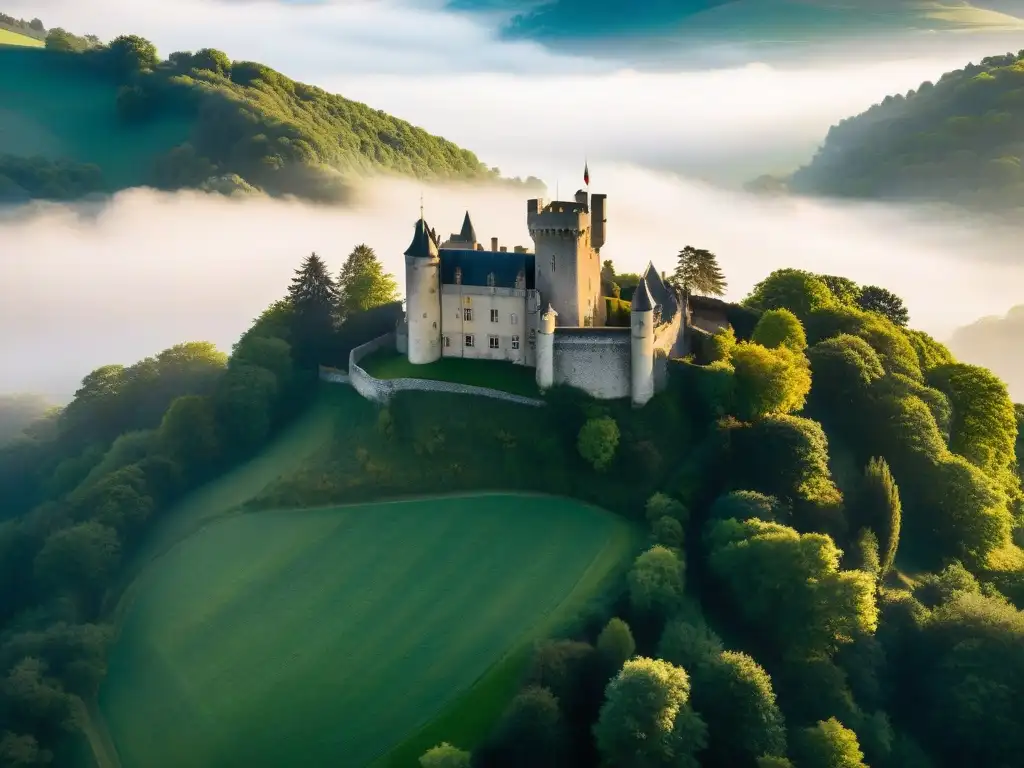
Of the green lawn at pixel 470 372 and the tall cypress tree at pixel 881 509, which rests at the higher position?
the green lawn at pixel 470 372

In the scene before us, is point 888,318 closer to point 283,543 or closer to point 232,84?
point 283,543

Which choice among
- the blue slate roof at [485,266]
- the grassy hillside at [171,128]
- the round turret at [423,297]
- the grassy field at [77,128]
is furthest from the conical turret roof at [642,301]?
the grassy field at [77,128]

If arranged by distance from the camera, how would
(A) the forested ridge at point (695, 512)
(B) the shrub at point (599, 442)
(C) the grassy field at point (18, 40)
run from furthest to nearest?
1. (C) the grassy field at point (18, 40)
2. (B) the shrub at point (599, 442)
3. (A) the forested ridge at point (695, 512)

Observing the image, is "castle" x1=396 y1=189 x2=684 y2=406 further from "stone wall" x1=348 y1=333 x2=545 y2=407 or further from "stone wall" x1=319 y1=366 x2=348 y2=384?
"stone wall" x1=319 y1=366 x2=348 y2=384

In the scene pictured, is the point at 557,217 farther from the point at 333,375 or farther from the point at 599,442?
the point at 333,375

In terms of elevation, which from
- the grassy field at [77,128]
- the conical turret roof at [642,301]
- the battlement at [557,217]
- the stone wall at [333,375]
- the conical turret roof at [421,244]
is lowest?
the stone wall at [333,375]

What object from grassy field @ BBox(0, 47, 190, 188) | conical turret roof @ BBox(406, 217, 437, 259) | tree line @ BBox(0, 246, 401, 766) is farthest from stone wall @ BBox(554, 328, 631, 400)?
grassy field @ BBox(0, 47, 190, 188)

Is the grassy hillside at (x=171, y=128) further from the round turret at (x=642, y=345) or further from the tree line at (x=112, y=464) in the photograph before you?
Answer: the round turret at (x=642, y=345)
